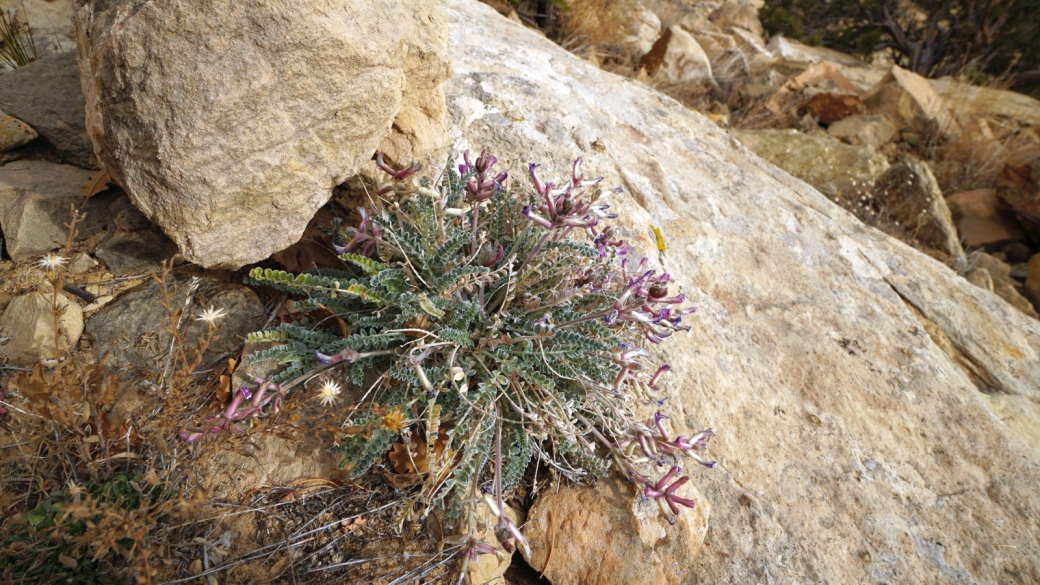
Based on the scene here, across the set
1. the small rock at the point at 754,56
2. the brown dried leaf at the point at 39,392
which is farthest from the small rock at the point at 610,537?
the small rock at the point at 754,56

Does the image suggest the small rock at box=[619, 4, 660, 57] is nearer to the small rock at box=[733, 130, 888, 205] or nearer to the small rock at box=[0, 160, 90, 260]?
the small rock at box=[733, 130, 888, 205]

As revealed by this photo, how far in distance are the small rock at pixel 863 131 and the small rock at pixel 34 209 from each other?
314 inches

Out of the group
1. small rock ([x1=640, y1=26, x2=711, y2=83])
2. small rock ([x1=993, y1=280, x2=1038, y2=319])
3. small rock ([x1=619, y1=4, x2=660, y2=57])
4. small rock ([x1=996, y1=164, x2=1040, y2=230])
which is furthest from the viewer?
small rock ([x1=619, y1=4, x2=660, y2=57])

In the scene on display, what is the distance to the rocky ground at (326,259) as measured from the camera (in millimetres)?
1804

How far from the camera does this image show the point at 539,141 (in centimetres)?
303

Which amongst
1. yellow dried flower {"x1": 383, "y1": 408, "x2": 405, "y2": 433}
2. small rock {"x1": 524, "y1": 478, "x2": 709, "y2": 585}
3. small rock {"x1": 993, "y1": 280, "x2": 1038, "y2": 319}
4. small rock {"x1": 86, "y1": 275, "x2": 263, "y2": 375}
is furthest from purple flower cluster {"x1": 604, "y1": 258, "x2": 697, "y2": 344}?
small rock {"x1": 993, "y1": 280, "x2": 1038, "y2": 319}

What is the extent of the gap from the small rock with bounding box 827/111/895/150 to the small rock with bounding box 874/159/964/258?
148cm

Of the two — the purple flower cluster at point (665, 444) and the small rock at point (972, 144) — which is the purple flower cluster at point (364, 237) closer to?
the purple flower cluster at point (665, 444)

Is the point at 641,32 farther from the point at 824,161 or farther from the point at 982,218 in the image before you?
the point at 982,218

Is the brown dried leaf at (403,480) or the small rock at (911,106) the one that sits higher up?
the brown dried leaf at (403,480)

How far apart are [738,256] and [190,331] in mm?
2685

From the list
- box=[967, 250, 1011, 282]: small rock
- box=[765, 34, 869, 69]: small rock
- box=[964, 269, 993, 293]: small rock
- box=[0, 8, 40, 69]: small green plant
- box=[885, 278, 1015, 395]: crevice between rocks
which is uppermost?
box=[0, 8, 40, 69]: small green plant

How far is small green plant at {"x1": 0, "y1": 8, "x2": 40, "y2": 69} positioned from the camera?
2861 millimetres

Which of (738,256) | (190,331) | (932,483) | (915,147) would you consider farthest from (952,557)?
(915,147)
